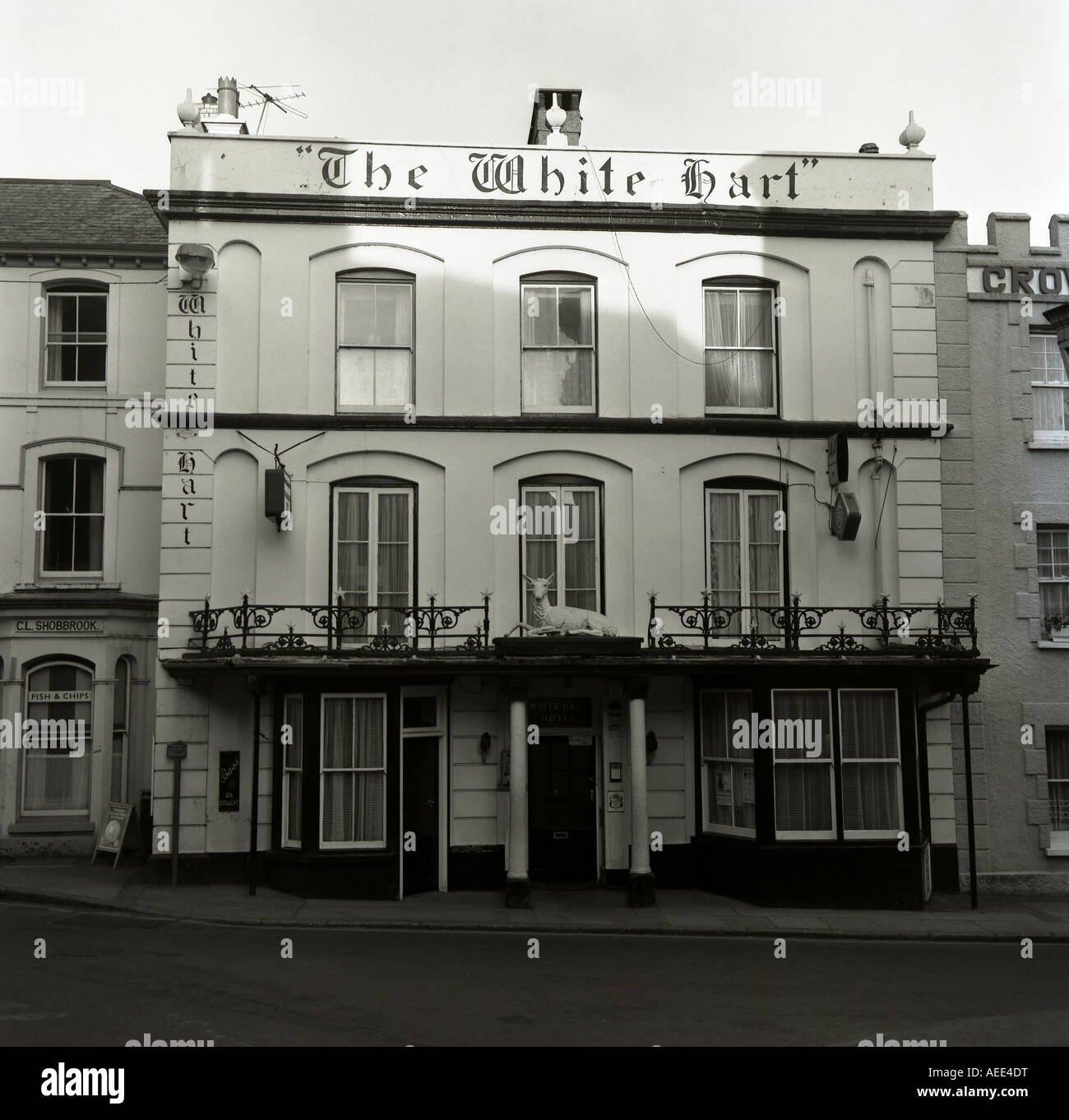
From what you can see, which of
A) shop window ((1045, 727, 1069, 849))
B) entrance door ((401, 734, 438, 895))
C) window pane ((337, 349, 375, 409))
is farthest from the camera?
shop window ((1045, 727, 1069, 849))

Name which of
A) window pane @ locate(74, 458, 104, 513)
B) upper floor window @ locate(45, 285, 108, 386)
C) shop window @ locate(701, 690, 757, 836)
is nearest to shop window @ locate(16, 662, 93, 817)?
window pane @ locate(74, 458, 104, 513)

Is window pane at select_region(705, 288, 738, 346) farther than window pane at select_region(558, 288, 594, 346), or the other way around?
window pane at select_region(705, 288, 738, 346)

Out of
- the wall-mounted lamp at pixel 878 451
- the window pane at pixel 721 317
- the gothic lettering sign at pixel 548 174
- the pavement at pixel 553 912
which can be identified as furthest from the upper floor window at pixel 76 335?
the wall-mounted lamp at pixel 878 451

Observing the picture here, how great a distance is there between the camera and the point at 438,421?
18.1 metres

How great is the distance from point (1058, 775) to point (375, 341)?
41.6 ft

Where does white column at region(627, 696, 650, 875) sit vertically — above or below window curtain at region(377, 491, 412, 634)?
below

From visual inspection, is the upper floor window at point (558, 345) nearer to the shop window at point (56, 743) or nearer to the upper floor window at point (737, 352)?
the upper floor window at point (737, 352)

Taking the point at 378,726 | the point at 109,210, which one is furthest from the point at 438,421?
the point at 109,210

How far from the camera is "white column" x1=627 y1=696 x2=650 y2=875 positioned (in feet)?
54.7

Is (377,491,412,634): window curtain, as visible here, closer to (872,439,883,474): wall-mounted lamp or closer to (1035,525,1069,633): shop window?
(872,439,883,474): wall-mounted lamp

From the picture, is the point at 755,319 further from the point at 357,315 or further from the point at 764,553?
the point at 357,315

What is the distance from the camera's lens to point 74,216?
2114cm

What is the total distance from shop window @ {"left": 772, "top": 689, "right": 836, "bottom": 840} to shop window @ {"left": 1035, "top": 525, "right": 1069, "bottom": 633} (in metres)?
Result: 4.34
